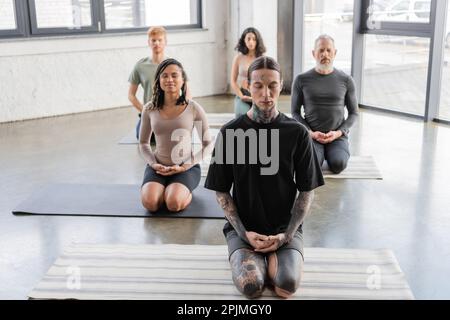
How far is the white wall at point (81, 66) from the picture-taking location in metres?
6.41

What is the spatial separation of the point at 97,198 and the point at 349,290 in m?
1.99

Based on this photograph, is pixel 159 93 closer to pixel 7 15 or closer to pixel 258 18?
pixel 7 15

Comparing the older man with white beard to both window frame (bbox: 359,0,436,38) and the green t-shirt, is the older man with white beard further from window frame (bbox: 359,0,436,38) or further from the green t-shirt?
window frame (bbox: 359,0,436,38)

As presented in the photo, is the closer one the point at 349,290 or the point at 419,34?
the point at 349,290

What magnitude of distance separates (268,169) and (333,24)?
5231 millimetres

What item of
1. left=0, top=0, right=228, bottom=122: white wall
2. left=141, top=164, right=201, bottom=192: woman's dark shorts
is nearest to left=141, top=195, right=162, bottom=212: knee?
left=141, top=164, right=201, bottom=192: woman's dark shorts

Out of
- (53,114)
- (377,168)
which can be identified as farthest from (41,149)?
(377,168)

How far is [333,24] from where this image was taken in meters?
7.41

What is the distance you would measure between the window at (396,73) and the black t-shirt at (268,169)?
4.09 meters

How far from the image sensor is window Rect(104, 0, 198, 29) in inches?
278

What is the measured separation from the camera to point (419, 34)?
607cm

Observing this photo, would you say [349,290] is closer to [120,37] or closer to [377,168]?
[377,168]

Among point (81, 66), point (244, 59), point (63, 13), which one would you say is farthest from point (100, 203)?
point (63, 13)
